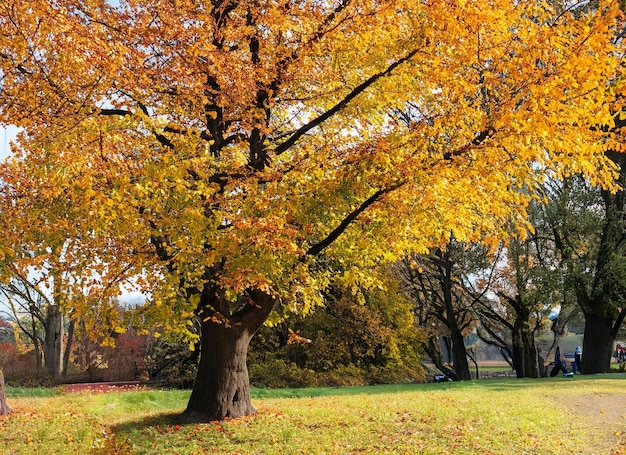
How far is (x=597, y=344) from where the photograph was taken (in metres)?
24.5

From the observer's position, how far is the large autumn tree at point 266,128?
8.31m

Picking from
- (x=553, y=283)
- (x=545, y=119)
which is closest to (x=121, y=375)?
(x=553, y=283)

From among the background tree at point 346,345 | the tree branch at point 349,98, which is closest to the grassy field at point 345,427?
the tree branch at point 349,98

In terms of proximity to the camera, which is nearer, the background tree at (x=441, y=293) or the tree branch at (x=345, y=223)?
the tree branch at (x=345, y=223)

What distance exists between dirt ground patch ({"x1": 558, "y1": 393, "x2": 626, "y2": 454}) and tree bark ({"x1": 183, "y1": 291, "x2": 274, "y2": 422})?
613cm

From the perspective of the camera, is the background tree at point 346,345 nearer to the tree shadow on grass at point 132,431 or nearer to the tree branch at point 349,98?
the tree shadow on grass at point 132,431

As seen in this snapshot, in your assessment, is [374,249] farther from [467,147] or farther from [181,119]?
[181,119]

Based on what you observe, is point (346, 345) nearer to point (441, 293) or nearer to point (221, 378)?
point (441, 293)

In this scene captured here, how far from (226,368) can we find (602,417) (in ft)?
24.8

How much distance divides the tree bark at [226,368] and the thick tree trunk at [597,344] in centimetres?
1807

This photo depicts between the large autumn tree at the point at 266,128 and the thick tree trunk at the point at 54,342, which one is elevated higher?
the large autumn tree at the point at 266,128

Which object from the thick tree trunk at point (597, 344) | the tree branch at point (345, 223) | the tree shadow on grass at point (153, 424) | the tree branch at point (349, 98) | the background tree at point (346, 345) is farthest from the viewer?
the thick tree trunk at point (597, 344)

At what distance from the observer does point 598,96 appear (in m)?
8.22

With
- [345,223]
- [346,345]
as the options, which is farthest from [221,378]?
[346,345]
